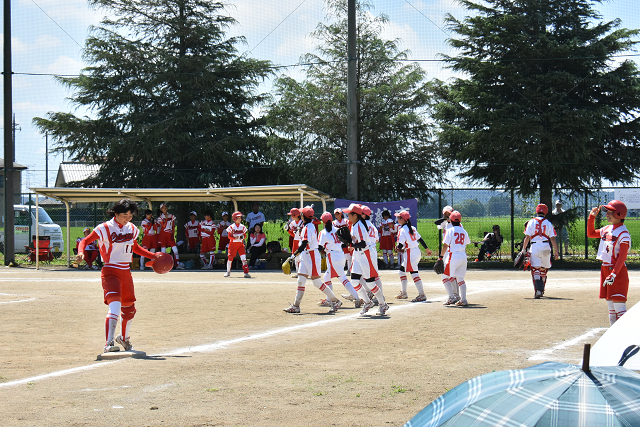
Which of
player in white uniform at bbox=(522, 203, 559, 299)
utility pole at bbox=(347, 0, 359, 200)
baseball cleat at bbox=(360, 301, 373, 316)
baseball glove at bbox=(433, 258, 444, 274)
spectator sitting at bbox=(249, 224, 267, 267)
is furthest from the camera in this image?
utility pole at bbox=(347, 0, 359, 200)

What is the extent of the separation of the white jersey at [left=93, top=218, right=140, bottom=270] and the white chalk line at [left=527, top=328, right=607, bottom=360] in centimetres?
486

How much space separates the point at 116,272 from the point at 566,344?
556 cm

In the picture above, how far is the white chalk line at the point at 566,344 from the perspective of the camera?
767 cm

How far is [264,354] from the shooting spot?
26.8 ft

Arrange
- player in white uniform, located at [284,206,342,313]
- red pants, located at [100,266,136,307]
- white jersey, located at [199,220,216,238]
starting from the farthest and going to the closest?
white jersey, located at [199,220,216,238], player in white uniform, located at [284,206,342,313], red pants, located at [100,266,136,307]

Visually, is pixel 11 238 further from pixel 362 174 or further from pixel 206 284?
pixel 362 174

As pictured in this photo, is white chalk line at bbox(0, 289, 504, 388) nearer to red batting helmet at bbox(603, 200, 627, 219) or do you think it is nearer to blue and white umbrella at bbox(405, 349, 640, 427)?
red batting helmet at bbox(603, 200, 627, 219)

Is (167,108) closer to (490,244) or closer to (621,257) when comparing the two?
(490,244)

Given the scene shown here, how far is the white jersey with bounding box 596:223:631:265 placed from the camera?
A: 29.4 ft

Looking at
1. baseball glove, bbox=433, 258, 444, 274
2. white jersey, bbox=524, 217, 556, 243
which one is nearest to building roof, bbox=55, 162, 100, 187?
baseball glove, bbox=433, 258, 444, 274

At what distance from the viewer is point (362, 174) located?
2625 cm

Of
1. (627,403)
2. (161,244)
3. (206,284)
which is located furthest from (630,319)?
(161,244)

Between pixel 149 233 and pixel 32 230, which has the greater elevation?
pixel 32 230

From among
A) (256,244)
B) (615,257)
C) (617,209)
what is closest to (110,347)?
(615,257)
